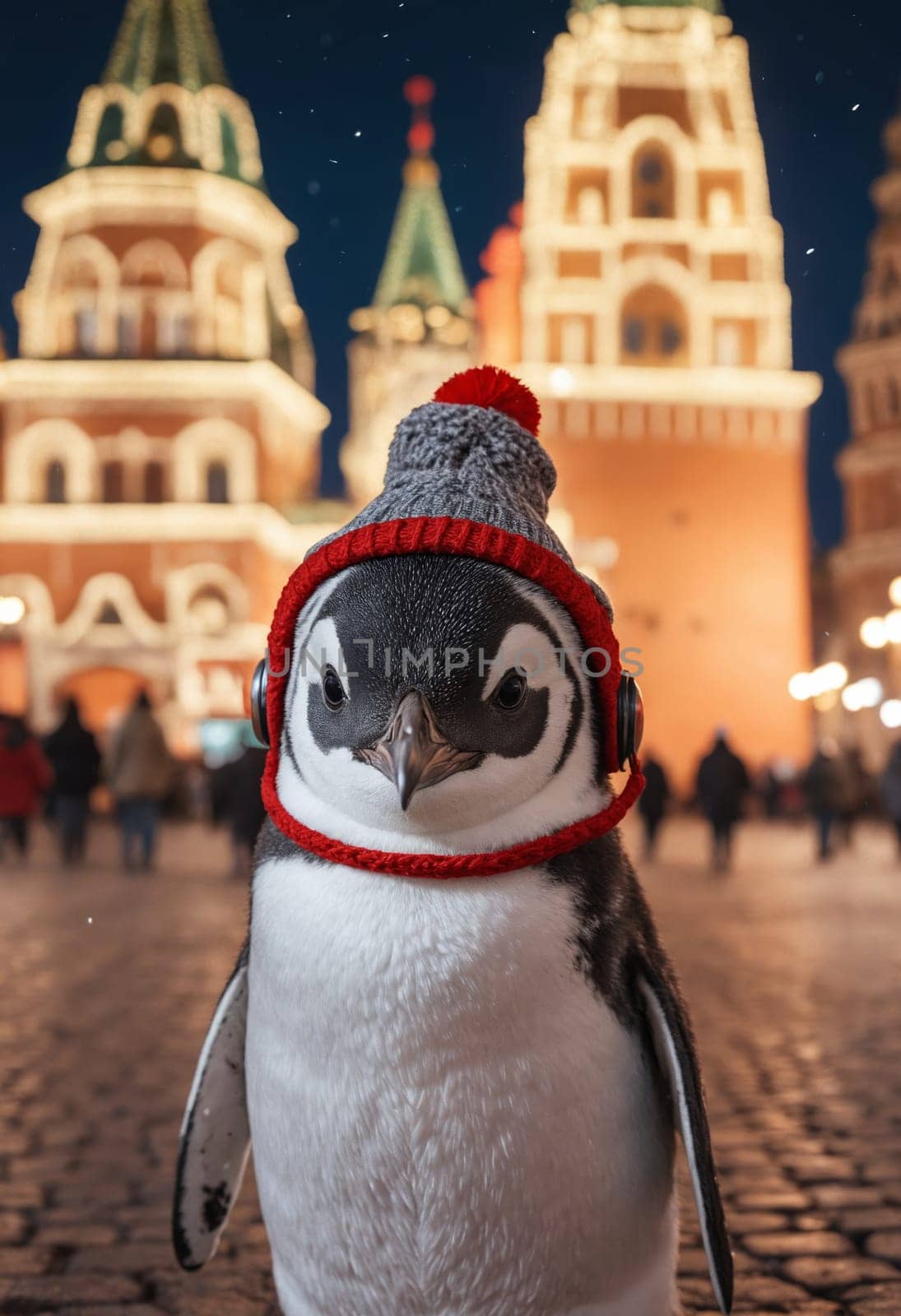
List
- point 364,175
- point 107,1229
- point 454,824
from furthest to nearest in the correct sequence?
point 364,175 → point 107,1229 → point 454,824

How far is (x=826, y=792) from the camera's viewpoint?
13391 mm

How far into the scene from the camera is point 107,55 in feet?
13.5

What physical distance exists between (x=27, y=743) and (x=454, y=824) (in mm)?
10052

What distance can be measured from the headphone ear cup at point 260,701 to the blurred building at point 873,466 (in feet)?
98.2

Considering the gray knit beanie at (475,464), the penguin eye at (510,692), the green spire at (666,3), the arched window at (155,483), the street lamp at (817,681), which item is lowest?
the penguin eye at (510,692)

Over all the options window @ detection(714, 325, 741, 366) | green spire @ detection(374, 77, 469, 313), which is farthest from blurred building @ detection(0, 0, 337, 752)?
green spire @ detection(374, 77, 469, 313)

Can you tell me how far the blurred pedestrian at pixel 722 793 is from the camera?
12.5 meters

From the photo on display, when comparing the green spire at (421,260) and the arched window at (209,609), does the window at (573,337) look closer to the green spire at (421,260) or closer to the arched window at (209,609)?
the arched window at (209,609)

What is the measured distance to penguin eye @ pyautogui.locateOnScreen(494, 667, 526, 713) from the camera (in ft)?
5.71

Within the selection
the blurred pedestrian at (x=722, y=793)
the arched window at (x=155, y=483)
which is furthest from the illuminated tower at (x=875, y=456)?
the blurred pedestrian at (x=722, y=793)

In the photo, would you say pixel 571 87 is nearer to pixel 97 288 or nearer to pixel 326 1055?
pixel 97 288

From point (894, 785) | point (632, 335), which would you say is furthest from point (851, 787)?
point (632, 335)

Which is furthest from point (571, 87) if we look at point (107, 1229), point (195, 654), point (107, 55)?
point (107, 1229)

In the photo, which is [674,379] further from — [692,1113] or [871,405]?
[692,1113]
